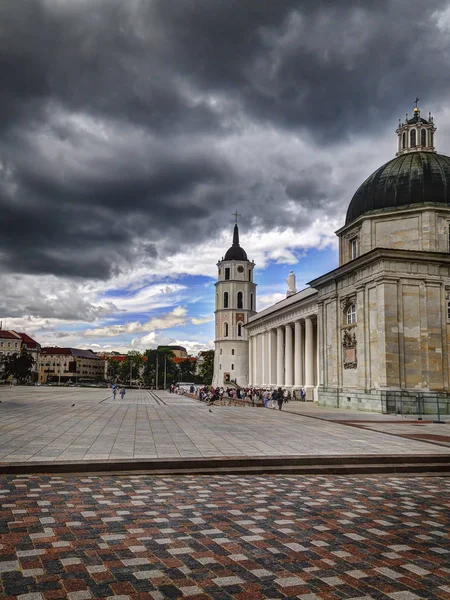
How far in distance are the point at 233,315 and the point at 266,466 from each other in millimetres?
94209

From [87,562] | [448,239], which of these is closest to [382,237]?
[448,239]

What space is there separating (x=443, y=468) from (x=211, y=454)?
5691mm

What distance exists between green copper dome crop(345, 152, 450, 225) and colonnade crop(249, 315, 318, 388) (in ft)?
61.2

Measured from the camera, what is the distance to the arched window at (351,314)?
4150 cm

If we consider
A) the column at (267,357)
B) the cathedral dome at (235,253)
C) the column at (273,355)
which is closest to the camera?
the column at (273,355)

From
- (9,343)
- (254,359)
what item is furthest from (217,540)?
(9,343)

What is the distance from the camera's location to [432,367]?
36.2m

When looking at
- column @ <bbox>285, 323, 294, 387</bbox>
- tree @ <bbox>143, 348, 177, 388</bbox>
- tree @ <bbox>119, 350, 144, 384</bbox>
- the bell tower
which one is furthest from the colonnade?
tree @ <bbox>119, 350, 144, 384</bbox>

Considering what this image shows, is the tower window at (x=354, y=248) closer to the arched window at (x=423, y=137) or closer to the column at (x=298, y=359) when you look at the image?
the arched window at (x=423, y=137)

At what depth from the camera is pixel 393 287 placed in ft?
119

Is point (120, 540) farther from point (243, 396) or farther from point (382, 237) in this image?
point (243, 396)

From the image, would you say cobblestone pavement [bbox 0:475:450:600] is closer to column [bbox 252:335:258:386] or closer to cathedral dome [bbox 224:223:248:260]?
column [bbox 252:335:258:386]

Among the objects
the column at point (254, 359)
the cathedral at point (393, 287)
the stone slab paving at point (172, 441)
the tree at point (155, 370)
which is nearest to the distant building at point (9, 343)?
the tree at point (155, 370)

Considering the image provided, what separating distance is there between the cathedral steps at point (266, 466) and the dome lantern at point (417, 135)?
37573 millimetres
